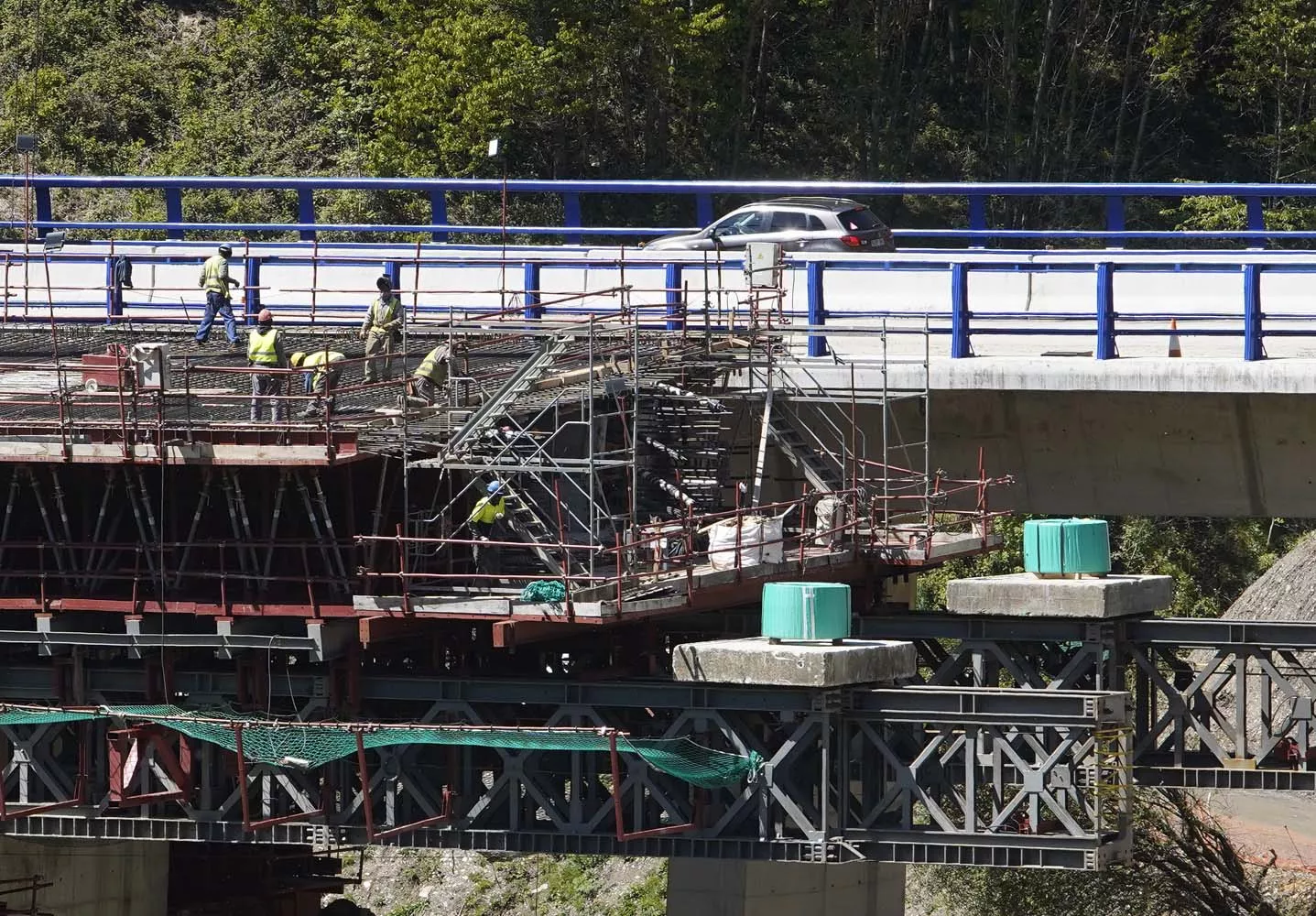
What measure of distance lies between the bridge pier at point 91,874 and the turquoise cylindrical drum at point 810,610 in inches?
488

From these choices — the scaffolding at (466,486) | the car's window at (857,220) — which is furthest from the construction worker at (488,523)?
the car's window at (857,220)

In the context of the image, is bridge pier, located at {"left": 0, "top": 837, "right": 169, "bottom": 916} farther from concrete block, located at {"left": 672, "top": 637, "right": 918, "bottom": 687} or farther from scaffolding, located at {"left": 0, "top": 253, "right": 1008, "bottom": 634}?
concrete block, located at {"left": 672, "top": 637, "right": 918, "bottom": 687}

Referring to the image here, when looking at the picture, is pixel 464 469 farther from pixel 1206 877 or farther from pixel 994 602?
pixel 1206 877

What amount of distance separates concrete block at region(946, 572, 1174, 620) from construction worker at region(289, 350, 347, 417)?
6.31 meters

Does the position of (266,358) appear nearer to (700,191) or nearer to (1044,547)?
(1044,547)

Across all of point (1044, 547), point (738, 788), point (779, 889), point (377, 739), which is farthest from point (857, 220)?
point (377, 739)

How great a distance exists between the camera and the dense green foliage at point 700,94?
162 ft

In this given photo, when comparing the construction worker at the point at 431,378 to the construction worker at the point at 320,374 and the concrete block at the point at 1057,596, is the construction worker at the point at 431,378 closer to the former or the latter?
the construction worker at the point at 320,374

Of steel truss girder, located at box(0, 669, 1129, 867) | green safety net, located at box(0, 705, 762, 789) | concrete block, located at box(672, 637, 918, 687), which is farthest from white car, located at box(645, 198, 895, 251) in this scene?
green safety net, located at box(0, 705, 762, 789)

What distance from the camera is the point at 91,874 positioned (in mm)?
28391

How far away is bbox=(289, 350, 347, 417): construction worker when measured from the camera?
20.6m

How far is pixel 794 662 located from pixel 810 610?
64 cm

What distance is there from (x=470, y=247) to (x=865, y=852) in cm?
1596

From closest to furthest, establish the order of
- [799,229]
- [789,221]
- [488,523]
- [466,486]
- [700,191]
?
[488,523] → [466,486] → [700,191] → [799,229] → [789,221]
